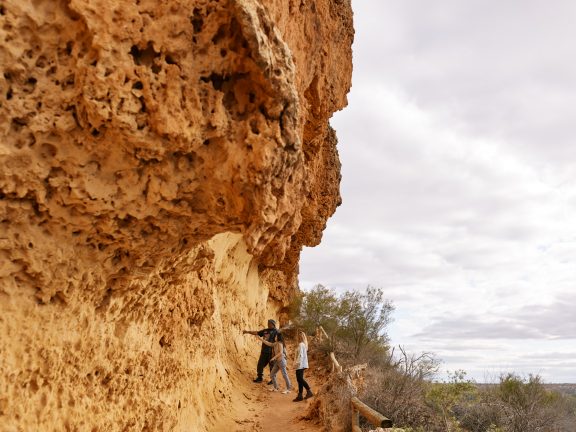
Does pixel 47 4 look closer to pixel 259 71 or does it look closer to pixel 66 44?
pixel 66 44

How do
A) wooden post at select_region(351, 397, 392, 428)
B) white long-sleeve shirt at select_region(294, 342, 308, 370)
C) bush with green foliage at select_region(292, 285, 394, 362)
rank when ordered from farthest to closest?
bush with green foliage at select_region(292, 285, 394, 362)
white long-sleeve shirt at select_region(294, 342, 308, 370)
wooden post at select_region(351, 397, 392, 428)

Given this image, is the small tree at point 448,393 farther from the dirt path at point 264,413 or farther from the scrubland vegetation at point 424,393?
the dirt path at point 264,413

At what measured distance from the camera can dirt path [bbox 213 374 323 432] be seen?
795 cm

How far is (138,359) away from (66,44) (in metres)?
3.53

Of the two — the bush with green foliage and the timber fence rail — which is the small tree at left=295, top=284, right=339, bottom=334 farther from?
the timber fence rail

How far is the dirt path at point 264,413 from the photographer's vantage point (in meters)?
7.95

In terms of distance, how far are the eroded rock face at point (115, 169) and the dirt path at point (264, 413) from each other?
3.28 meters

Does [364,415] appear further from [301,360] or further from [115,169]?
[115,169]

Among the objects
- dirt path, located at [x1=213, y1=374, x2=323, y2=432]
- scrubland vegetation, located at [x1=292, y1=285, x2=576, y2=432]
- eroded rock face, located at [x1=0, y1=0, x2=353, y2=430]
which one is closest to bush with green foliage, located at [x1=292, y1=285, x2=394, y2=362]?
scrubland vegetation, located at [x1=292, y1=285, x2=576, y2=432]

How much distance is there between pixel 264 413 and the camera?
8969 millimetres

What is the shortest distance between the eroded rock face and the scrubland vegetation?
4103 mm

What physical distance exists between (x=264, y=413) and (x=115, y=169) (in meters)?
6.94

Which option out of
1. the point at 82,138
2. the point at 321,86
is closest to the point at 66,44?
the point at 82,138

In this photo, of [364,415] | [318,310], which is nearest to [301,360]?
[364,415]
